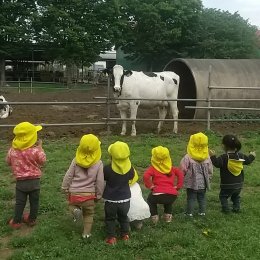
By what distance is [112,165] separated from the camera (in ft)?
14.3

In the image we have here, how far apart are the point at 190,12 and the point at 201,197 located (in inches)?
1192

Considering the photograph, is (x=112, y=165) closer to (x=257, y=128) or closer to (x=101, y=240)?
(x=101, y=240)

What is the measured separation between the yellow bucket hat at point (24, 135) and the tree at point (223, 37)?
2707cm

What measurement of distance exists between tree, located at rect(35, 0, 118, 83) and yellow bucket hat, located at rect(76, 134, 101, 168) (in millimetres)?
25412

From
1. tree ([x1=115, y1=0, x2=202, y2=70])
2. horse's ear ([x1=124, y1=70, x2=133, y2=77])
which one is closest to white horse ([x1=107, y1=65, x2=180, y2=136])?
horse's ear ([x1=124, y1=70, x2=133, y2=77])

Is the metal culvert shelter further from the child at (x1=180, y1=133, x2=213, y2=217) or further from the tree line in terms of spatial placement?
the tree line

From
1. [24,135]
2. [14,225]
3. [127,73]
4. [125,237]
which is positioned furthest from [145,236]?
[127,73]

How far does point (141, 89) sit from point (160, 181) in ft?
19.4

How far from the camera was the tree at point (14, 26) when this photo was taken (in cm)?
2902

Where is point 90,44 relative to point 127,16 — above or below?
below

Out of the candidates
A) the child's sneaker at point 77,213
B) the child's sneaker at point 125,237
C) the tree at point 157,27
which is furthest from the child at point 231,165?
the tree at point 157,27

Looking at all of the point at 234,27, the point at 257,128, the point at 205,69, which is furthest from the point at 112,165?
the point at 234,27

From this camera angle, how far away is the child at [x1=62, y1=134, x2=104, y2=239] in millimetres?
4262

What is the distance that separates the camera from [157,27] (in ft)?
106
